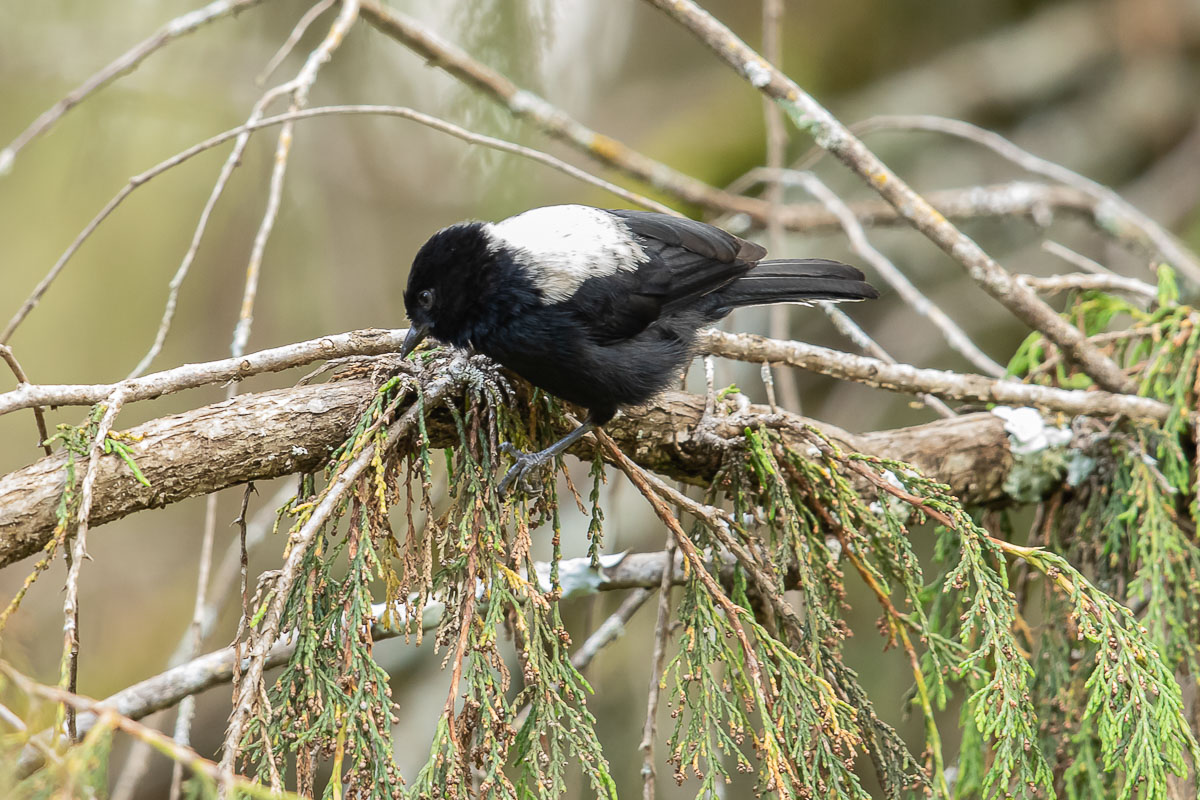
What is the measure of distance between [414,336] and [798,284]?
140 cm

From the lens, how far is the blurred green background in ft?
16.6

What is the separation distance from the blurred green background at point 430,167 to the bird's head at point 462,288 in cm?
181

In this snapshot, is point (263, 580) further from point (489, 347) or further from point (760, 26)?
point (760, 26)

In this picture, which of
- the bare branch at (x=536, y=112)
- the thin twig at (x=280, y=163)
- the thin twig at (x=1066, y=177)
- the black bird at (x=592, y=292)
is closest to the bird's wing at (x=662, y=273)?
the black bird at (x=592, y=292)

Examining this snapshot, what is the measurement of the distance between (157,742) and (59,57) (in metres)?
5.25

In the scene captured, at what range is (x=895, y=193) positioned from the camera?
322 cm

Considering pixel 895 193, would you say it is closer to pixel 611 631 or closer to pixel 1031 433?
pixel 1031 433

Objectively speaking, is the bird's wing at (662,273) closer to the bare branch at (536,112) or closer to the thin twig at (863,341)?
the thin twig at (863,341)

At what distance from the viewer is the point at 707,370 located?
278cm

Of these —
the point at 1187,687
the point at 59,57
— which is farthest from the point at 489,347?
the point at 59,57

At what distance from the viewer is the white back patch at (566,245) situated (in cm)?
288

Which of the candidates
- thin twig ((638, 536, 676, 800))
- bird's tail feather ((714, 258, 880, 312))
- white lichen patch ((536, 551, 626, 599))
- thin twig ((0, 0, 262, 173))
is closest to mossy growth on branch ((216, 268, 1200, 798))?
thin twig ((638, 536, 676, 800))

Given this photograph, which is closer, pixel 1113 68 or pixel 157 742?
pixel 157 742

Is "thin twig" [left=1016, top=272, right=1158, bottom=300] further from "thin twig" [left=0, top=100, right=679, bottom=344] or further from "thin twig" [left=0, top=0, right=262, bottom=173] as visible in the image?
"thin twig" [left=0, top=0, right=262, bottom=173]
